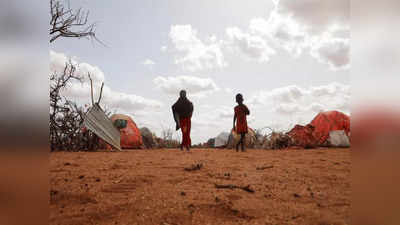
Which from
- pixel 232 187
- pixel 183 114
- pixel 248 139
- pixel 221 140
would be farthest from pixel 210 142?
pixel 232 187

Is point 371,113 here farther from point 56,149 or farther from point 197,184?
point 56,149

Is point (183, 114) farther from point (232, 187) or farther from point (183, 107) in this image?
point (232, 187)

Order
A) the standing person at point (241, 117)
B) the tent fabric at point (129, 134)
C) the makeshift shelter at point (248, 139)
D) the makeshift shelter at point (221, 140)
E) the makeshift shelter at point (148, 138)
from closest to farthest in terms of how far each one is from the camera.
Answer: the standing person at point (241, 117)
the tent fabric at point (129, 134)
the makeshift shelter at point (248, 139)
the makeshift shelter at point (148, 138)
the makeshift shelter at point (221, 140)

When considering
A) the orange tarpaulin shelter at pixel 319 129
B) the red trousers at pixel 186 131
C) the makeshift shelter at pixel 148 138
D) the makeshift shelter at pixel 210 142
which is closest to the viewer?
the red trousers at pixel 186 131

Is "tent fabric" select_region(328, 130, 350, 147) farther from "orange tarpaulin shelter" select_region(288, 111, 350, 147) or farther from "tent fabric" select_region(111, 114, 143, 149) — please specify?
"tent fabric" select_region(111, 114, 143, 149)

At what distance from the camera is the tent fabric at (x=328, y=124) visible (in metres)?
10.0

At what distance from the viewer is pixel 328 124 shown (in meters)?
10.2

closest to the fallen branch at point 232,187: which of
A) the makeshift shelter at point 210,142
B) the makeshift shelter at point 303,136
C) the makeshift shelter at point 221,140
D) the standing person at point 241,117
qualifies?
the standing person at point 241,117

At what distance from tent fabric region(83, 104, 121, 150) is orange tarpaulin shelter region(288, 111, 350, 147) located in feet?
20.9

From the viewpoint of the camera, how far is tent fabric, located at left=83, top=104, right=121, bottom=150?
784 centimetres

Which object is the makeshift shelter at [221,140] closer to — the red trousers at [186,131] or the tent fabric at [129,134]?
the red trousers at [186,131]

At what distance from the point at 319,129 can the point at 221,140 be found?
13.6ft

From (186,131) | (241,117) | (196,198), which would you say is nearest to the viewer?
(196,198)

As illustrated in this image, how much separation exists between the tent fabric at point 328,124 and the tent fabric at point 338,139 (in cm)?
15
